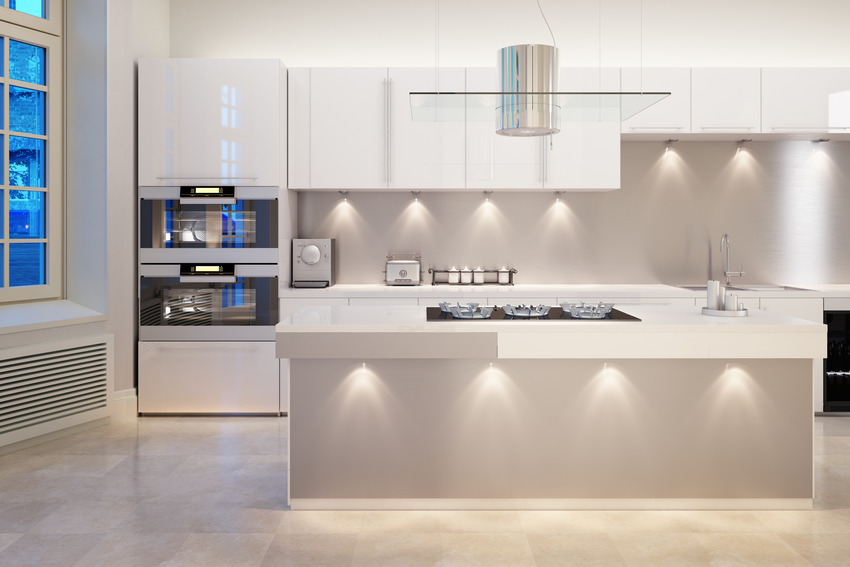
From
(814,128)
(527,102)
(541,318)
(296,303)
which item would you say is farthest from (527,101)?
(814,128)

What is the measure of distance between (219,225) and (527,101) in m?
2.62

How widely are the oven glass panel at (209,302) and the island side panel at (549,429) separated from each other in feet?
5.93

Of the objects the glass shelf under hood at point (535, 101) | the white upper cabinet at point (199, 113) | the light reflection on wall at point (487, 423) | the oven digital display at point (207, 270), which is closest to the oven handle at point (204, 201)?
the white upper cabinet at point (199, 113)

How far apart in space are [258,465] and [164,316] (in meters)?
1.59

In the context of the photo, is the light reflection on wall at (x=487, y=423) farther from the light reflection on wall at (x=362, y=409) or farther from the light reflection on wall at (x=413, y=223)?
the light reflection on wall at (x=413, y=223)

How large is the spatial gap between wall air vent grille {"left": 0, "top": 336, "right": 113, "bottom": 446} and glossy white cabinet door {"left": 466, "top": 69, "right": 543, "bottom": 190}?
2800mm

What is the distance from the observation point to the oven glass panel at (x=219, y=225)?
4680 mm

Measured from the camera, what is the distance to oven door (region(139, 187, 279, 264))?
466 cm

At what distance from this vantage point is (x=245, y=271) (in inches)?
184

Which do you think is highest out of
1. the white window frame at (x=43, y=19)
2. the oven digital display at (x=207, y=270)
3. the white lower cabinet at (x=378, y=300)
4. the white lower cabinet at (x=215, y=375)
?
the white window frame at (x=43, y=19)

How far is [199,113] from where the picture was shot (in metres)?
4.66

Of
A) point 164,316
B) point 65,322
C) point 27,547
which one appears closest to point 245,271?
point 164,316

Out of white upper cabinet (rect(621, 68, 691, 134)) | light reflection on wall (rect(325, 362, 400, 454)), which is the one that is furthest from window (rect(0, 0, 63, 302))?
white upper cabinet (rect(621, 68, 691, 134))

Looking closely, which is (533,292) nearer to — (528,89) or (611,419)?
(611,419)
